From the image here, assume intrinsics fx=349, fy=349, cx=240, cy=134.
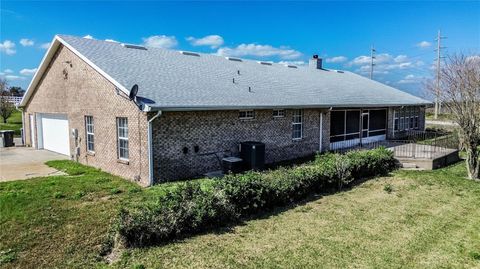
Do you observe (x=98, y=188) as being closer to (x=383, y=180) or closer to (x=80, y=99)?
(x=80, y=99)

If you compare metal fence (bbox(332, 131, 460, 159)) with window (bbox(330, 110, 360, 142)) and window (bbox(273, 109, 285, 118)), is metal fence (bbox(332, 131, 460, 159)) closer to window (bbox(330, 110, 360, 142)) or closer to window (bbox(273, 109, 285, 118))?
window (bbox(330, 110, 360, 142))

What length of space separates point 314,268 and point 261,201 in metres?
3.06

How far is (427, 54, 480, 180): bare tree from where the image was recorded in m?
13.5

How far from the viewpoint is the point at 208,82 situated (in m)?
15.6

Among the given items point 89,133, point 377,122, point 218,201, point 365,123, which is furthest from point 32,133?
point 377,122

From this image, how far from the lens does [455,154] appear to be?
56.3 feet

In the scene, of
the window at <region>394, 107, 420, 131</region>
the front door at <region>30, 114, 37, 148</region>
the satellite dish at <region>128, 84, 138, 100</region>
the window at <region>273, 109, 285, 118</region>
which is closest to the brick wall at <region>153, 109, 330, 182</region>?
the window at <region>273, 109, 285, 118</region>

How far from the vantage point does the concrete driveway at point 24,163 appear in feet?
43.5

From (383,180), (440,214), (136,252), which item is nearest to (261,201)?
(136,252)

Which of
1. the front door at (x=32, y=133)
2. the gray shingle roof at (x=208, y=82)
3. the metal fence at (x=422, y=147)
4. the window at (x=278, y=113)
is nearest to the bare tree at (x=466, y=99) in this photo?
the metal fence at (x=422, y=147)

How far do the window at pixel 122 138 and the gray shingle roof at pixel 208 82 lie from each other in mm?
1599

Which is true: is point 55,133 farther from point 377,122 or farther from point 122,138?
point 377,122

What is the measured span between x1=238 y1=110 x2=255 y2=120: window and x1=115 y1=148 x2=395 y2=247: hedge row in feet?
14.0

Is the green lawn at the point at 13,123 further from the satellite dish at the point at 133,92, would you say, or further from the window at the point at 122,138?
the satellite dish at the point at 133,92
